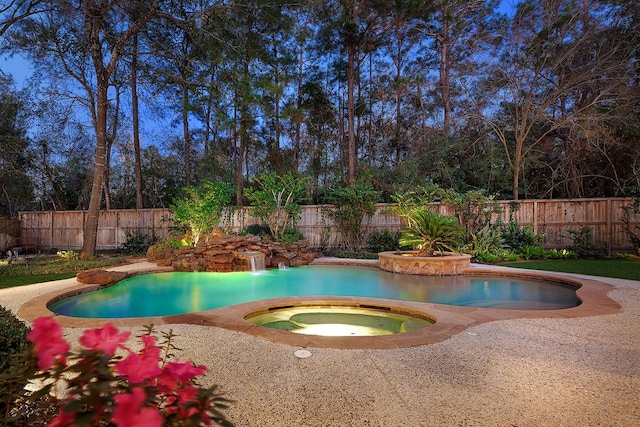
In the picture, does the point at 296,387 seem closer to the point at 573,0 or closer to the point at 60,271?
the point at 60,271

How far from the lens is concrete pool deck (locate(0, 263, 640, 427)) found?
186cm

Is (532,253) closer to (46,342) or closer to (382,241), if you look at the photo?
(382,241)

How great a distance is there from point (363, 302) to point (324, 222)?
7.54 meters

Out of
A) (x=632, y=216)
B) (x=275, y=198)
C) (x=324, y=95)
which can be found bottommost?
(x=632, y=216)

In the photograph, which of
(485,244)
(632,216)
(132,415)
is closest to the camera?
(132,415)

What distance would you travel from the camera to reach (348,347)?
2.85 m

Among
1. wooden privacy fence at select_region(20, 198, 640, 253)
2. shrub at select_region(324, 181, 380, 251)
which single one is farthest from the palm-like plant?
wooden privacy fence at select_region(20, 198, 640, 253)

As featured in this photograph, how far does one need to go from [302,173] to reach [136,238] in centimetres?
832

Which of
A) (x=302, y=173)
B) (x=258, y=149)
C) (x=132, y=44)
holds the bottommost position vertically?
(x=302, y=173)

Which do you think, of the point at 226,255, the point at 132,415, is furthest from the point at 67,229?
the point at 132,415

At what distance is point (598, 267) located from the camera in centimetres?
770

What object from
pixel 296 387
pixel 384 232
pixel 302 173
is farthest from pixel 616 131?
pixel 296 387

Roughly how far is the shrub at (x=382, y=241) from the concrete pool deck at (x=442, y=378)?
7.48 metres

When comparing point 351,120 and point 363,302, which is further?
point 351,120
